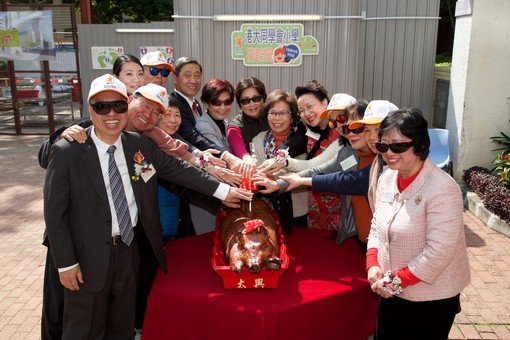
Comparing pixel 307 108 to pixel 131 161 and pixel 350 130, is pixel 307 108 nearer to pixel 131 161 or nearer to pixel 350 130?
pixel 350 130

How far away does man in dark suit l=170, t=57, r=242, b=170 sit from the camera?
4.10 metres

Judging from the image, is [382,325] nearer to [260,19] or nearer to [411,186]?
[411,186]

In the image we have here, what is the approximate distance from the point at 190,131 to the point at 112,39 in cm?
646

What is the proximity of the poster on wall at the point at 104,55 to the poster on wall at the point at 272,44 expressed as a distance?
366 cm

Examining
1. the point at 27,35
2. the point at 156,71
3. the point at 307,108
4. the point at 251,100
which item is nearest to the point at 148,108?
the point at 251,100

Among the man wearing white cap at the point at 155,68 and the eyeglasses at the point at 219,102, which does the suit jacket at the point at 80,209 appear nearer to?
the eyeglasses at the point at 219,102

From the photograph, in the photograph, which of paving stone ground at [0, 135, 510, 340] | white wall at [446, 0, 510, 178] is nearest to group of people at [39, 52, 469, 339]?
paving stone ground at [0, 135, 510, 340]

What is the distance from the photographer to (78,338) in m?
2.88

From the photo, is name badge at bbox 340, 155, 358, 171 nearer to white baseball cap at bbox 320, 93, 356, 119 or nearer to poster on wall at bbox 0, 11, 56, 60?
white baseball cap at bbox 320, 93, 356, 119

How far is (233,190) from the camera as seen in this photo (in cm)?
347

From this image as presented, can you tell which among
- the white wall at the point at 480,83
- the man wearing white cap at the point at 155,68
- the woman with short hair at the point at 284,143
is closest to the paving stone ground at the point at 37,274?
the white wall at the point at 480,83

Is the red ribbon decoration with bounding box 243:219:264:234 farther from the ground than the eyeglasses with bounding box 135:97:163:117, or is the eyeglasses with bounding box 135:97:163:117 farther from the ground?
the eyeglasses with bounding box 135:97:163:117

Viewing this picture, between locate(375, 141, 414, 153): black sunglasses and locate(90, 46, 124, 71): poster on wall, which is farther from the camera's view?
locate(90, 46, 124, 71): poster on wall

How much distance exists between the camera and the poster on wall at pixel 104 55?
31.9 feet
